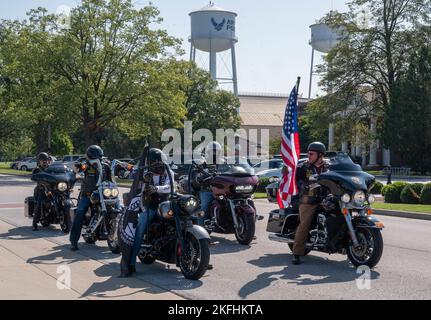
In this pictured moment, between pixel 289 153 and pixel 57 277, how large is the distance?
432cm

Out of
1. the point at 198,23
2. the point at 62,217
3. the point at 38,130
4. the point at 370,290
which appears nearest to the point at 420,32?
the point at 198,23

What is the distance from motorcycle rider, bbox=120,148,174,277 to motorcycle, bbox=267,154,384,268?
2109 millimetres

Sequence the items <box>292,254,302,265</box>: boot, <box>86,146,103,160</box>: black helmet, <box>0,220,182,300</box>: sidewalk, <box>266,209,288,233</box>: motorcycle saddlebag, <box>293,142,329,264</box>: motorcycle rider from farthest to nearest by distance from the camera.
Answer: <box>86,146,103,160</box>: black helmet, <box>266,209,288,233</box>: motorcycle saddlebag, <box>292,254,302,265</box>: boot, <box>293,142,329,264</box>: motorcycle rider, <box>0,220,182,300</box>: sidewalk

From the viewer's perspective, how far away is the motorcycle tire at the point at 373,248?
8.14 m

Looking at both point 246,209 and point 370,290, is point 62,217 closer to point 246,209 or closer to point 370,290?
point 246,209

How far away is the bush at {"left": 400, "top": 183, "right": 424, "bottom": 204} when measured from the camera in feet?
67.3

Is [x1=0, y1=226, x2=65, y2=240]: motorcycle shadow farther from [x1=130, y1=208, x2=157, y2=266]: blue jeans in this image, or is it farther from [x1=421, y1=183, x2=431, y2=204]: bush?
[x1=421, y1=183, x2=431, y2=204]: bush

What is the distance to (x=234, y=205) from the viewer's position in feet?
36.6

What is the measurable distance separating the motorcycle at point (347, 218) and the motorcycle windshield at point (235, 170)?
257cm

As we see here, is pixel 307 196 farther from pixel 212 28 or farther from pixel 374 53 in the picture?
pixel 212 28

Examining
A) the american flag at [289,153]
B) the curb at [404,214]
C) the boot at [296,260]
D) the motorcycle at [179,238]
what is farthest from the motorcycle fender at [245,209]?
the curb at [404,214]

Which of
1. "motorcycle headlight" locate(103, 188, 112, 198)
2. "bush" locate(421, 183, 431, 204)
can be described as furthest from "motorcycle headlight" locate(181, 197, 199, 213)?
"bush" locate(421, 183, 431, 204)

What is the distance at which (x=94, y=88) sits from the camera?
4509 cm

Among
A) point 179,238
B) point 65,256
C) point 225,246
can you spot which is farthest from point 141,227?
point 225,246
